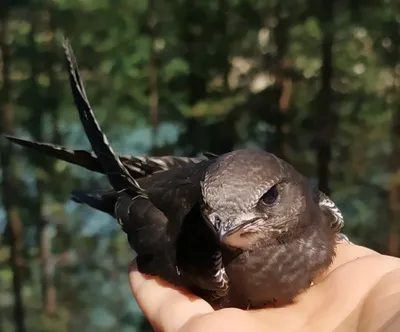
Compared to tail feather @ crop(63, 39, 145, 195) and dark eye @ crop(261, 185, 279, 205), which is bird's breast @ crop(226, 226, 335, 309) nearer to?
dark eye @ crop(261, 185, 279, 205)

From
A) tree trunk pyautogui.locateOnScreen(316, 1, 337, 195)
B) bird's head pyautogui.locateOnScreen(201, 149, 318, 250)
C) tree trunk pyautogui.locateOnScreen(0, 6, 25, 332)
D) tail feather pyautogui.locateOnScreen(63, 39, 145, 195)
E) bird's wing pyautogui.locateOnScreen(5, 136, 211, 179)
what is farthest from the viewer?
tree trunk pyautogui.locateOnScreen(0, 6, 25, 332)

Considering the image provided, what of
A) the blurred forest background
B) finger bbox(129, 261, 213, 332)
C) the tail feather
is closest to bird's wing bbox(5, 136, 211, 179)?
the tail feather

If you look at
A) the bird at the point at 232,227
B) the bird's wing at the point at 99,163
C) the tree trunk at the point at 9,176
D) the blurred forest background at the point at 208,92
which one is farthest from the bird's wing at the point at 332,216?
the tree trunk at the point at 9,176

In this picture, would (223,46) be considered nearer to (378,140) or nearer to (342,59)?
(342,59)

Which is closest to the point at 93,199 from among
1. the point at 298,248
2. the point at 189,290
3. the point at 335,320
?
the point at 189,290

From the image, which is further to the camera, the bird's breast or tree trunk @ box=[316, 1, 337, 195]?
tree trunk @ box=[316, 1, 337, 195]

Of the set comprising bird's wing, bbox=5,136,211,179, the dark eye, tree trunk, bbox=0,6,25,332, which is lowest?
tree trunk, bbox=0,6,25,332

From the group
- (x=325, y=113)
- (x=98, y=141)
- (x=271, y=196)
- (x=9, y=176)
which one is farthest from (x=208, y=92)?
(x=271, y=196)

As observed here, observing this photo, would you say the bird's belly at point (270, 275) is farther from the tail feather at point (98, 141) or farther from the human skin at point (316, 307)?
the tail feather at point (98, 141)
